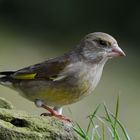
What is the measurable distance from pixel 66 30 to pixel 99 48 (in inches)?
409

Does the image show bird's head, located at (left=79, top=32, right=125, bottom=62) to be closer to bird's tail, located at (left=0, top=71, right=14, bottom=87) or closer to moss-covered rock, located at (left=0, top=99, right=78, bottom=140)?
bird's tail, located at (left=0, top=71, right=14, bottom=87)

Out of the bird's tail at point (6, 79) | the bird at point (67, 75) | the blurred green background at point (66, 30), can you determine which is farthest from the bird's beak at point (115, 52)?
the blurred green background at point (66, 30)

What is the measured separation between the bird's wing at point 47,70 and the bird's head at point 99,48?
8.6 inches

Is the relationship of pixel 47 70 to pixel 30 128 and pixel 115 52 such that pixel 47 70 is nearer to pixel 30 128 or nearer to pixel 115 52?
pixel 115 52

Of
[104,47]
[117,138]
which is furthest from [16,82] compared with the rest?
[117,138]

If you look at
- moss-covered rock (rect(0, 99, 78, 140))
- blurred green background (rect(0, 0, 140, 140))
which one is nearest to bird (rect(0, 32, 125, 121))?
moss-covered rock (rect(0, 99, 78, 140))

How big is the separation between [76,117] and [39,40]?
482 cm

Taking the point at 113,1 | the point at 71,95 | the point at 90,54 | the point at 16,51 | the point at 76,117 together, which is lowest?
the point at 71,95

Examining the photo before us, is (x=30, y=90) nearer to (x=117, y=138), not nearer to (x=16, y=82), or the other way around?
(x=16, y=82)

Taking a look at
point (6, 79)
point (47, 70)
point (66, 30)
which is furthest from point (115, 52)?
point (66, 30)

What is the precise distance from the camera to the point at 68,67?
25.9ft

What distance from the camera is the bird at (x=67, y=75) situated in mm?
7645

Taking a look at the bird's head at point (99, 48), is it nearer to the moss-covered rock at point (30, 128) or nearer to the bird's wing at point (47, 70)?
the bird's wing at point (47, 70)

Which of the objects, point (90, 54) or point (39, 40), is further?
point (39, 40)
